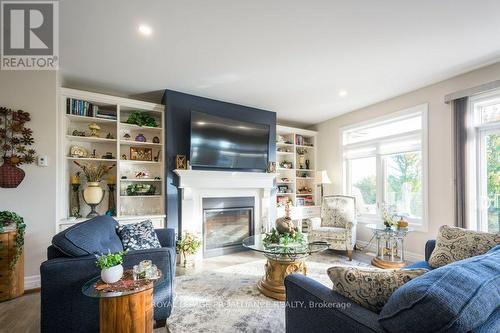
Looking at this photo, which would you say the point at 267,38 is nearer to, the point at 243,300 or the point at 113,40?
the point at 113,40

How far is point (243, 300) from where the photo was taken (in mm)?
2471

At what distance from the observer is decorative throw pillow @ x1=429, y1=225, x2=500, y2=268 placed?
1927 mm

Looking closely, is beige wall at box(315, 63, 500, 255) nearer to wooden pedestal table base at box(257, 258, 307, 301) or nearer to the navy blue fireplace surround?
wooden pedestal table base at box(257, 258, 307, 301)

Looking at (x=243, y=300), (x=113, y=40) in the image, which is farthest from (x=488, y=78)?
(x=113, y=40)

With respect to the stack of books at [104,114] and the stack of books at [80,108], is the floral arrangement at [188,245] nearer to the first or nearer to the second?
the stack of books at [104,114]

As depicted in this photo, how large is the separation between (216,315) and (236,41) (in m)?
2.59

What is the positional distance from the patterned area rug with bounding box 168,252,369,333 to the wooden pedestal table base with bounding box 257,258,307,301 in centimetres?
8

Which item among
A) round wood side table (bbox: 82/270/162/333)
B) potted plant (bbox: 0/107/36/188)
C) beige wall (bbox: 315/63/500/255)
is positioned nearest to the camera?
round wood side table (bbox: 82/270/162/333)

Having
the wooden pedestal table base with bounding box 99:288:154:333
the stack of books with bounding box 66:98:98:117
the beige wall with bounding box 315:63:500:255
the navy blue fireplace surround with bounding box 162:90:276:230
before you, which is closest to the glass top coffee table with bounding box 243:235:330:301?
the wooden pedestal table base with bounding box 99:288:154:333

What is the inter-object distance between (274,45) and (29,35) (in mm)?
2342

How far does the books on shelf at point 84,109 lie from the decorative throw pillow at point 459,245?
13.6 feet

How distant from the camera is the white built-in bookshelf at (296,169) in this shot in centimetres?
514

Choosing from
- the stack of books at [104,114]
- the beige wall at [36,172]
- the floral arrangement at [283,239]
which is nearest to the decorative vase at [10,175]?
the beige wall at [36,172]

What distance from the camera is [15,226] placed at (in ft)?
8.61
